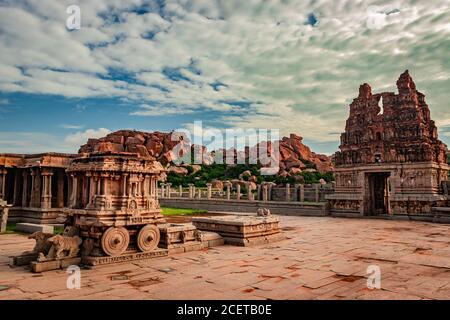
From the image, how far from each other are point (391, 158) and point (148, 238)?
1775 cm

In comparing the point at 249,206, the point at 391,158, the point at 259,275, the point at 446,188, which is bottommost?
the point at 259,275

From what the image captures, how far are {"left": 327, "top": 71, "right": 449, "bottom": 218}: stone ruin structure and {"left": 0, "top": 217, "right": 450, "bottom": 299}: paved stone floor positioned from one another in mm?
10702

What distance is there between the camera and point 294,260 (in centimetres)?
831

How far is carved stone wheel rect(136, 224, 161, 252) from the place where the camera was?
27.5 feet

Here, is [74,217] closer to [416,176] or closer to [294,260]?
[294,260]

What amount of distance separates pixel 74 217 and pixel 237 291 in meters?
4.99

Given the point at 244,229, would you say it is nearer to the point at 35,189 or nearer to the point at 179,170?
the point at 35,189

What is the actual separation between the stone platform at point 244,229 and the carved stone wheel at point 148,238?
2.80 metres

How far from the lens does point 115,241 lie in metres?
7.89

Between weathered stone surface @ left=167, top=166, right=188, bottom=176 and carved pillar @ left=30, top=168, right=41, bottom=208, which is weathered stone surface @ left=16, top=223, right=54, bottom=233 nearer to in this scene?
carved pillar @ left=30, top=168, right=41, bottom=208

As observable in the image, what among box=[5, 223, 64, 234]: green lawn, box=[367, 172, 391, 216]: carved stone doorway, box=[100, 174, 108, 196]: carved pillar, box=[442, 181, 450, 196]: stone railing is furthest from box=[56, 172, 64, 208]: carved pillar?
box=[442, 181, 450, 196]: stone railing

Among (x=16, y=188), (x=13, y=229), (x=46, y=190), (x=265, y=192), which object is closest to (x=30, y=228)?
(x=13, y=229)

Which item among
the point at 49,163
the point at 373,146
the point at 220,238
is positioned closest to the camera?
the point at 220,238
